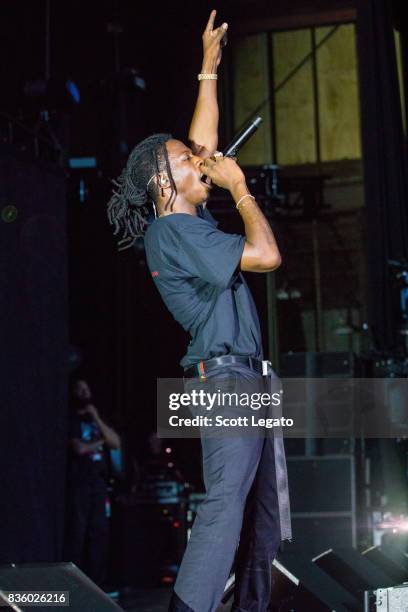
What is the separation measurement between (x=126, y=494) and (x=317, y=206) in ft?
15.4

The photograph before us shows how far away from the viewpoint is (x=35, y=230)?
19.3ft

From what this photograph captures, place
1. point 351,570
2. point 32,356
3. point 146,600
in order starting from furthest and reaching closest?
point 146,600 < point 32,356 < point 351,570

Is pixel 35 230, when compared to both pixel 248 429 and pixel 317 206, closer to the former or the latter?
pixel 248 429

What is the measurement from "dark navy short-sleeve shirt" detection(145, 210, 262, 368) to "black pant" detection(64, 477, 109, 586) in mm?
3676

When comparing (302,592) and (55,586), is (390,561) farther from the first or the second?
(55,586)

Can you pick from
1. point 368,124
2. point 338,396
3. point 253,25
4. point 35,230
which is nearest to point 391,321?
point 338,396

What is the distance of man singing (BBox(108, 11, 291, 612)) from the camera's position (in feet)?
8.48

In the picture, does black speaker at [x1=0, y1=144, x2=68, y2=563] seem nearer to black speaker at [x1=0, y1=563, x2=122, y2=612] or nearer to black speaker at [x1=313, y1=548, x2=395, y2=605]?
black speaker at [x1=313, y1=548, x2=395, y2=605]

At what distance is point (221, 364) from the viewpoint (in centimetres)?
273

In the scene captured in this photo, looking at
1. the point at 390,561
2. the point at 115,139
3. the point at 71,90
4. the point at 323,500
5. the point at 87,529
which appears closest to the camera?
the point at 390,561

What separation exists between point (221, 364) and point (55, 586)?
85cm

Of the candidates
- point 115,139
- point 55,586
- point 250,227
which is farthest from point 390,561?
point 115,139

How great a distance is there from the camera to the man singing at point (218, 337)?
2586mm

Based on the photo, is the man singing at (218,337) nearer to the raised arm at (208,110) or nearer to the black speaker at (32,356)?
the raised arm at (208,110)
